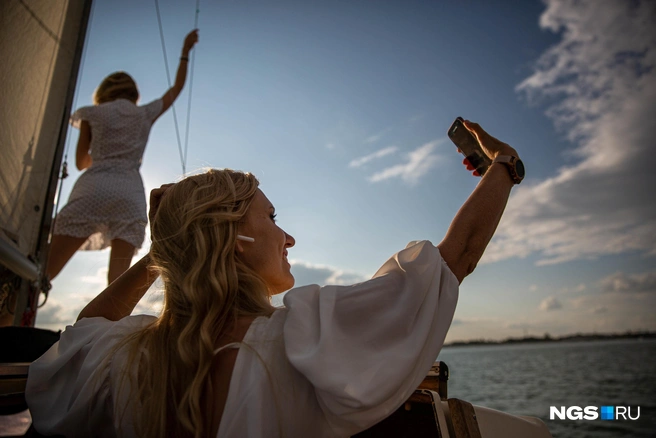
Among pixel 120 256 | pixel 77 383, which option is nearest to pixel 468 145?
pixel 77 383

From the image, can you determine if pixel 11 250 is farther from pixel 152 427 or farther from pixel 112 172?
pixel 152 427

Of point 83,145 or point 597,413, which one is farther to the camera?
point 597,413

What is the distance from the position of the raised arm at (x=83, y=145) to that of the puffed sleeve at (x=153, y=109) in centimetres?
53

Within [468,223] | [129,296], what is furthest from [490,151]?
[129,296]

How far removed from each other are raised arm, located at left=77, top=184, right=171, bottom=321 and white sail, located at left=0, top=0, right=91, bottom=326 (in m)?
1.33

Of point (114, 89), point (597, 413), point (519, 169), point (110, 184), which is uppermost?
point (114, 89)

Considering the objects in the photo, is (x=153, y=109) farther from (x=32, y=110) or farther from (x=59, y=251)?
(x=59, y=251)

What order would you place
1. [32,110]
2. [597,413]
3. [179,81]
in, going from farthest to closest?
[597,413] < [179,81] < [32,110]

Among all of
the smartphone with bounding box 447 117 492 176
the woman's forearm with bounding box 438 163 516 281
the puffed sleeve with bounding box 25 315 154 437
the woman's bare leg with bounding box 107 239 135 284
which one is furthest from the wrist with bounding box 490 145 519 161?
the woman's bare leg with bounding box 107 239 135 284

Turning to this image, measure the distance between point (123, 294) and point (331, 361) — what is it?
3.91ft

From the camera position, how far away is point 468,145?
197 centimetres

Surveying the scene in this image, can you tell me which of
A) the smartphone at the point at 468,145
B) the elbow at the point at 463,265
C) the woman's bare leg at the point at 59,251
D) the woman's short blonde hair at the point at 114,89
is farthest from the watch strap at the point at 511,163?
the woman's short blonde hair at the point at 114,89

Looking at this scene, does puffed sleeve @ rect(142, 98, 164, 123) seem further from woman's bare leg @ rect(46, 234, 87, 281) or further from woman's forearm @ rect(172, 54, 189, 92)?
woman's bare leg @ rect(46, 234, 87, 281)

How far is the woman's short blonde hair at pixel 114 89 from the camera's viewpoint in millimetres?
4098
